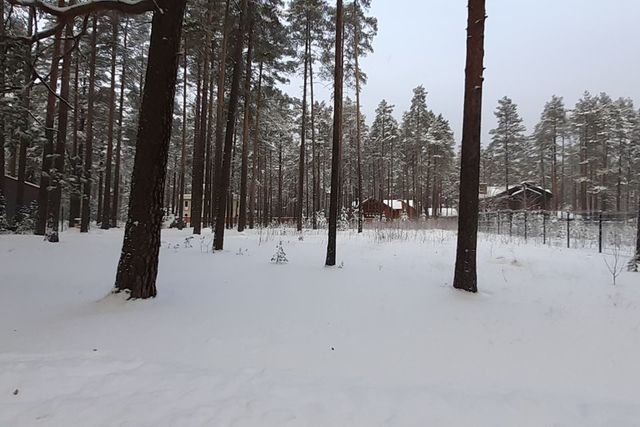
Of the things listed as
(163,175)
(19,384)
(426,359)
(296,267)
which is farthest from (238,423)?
(296,267)

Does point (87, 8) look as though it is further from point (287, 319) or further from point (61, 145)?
point (61, 145)

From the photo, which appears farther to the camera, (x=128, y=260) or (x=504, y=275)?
(x=504, y=275)

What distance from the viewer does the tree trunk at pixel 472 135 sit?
5.76 meters

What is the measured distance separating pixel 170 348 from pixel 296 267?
13.3ft

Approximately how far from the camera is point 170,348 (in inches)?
138

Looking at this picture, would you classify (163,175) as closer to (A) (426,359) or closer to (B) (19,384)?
(B) (19,384)

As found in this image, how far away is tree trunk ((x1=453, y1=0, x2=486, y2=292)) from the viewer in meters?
5.76

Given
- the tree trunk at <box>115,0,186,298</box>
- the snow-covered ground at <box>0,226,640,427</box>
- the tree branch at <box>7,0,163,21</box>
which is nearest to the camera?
the snow-covered ground at <box>0,226,640,427</box>

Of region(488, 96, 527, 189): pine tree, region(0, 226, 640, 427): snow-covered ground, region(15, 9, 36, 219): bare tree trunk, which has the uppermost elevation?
region(488, 96, 527, 189): pine tree

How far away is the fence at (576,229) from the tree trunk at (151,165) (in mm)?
11856

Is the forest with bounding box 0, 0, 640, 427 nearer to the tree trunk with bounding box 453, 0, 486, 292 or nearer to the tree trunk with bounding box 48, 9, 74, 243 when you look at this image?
the tree trunk with bounding box 453, 0, 486, 292

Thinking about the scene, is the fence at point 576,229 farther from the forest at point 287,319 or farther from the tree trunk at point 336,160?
the tree trunk at point 336,160

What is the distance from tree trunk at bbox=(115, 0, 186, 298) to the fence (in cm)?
1186

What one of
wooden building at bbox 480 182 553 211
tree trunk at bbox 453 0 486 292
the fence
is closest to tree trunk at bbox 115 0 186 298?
tree trunk at bbox 453 0 486 292
